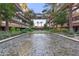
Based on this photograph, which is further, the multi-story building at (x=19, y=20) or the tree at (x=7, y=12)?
the tree at (x=7, y=12)

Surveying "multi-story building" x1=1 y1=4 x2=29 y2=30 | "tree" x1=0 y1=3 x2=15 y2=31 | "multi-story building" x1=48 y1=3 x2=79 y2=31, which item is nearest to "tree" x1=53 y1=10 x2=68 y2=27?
"multi-story building" x1=48 y1=3 x2=79 y2=31

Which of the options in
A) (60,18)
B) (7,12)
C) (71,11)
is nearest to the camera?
(71,11)

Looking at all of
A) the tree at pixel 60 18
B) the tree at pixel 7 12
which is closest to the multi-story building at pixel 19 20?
the tree at pixel 7 12

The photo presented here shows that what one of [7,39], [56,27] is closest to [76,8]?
[56,27]

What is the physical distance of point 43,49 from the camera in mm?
7352

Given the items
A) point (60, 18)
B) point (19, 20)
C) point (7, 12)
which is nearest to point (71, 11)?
point (60, 18)

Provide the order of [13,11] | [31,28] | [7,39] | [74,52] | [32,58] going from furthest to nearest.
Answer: [7,39]
[13,11]
[31,28]
[74,52]
[32,58]

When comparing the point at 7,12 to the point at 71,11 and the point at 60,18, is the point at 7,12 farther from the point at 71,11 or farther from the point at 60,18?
the point at 71,11

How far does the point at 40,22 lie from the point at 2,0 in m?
1.33

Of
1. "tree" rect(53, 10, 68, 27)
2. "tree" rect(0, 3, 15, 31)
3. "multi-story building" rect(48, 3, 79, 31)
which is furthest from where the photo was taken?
"tree" rect(0, 3, 15, 31)

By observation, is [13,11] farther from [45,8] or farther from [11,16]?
[45,8]

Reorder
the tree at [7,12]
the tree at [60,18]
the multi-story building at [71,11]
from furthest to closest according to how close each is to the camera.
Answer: the tree at [7,12], the tree at [60,18], the multi-story building at [71,11]

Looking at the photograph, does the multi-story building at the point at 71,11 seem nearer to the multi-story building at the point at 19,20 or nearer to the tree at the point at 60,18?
the tree at the point at 60,18

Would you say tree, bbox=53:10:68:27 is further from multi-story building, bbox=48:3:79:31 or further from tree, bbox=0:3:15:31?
tree, bbox=0:3:15:31
